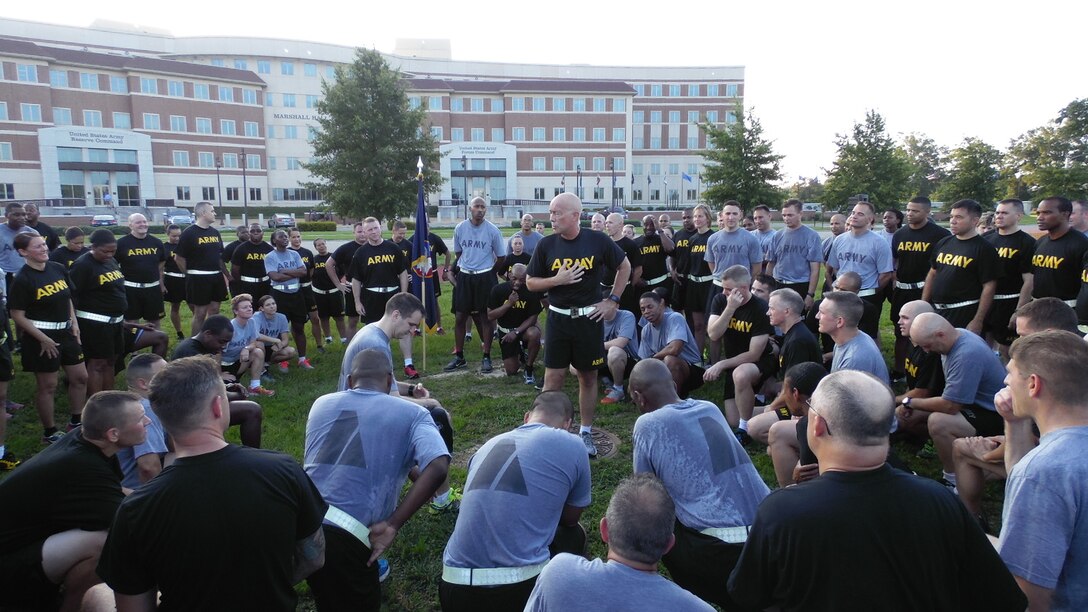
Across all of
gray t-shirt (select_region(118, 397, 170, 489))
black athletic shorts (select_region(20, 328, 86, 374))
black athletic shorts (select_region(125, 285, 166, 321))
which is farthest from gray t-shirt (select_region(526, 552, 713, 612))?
black athletic shorts (select_region(125, 285, 166, 321))

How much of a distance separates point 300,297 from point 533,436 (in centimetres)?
779

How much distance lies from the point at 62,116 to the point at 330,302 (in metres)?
63.0

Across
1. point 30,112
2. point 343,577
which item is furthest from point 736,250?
point 30,112

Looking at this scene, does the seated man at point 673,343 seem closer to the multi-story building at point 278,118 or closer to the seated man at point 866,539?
the seated man at point 866,539

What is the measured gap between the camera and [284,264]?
10.1 m

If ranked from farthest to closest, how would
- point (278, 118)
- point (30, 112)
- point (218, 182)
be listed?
1. point (278, 118)
2. point (218, 182)
3. point (30, 112)

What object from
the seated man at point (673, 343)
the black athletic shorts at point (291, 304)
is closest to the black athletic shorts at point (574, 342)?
the seated man at point (673, 343)

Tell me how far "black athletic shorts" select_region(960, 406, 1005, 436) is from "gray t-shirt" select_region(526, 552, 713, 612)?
3.74 metres

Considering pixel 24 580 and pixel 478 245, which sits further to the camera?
pixel 478 245

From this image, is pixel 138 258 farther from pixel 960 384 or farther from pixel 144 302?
pixel 960 384

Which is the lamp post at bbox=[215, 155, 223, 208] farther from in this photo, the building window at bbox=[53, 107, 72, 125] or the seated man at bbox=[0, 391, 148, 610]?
the seated man at bbox=[0, 391, 148, 610]

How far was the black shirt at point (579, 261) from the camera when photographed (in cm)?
607

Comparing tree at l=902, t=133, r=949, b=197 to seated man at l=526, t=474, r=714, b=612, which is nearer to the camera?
seated man at l=526, t=474, r=714, b=612

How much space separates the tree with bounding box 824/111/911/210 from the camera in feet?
112
